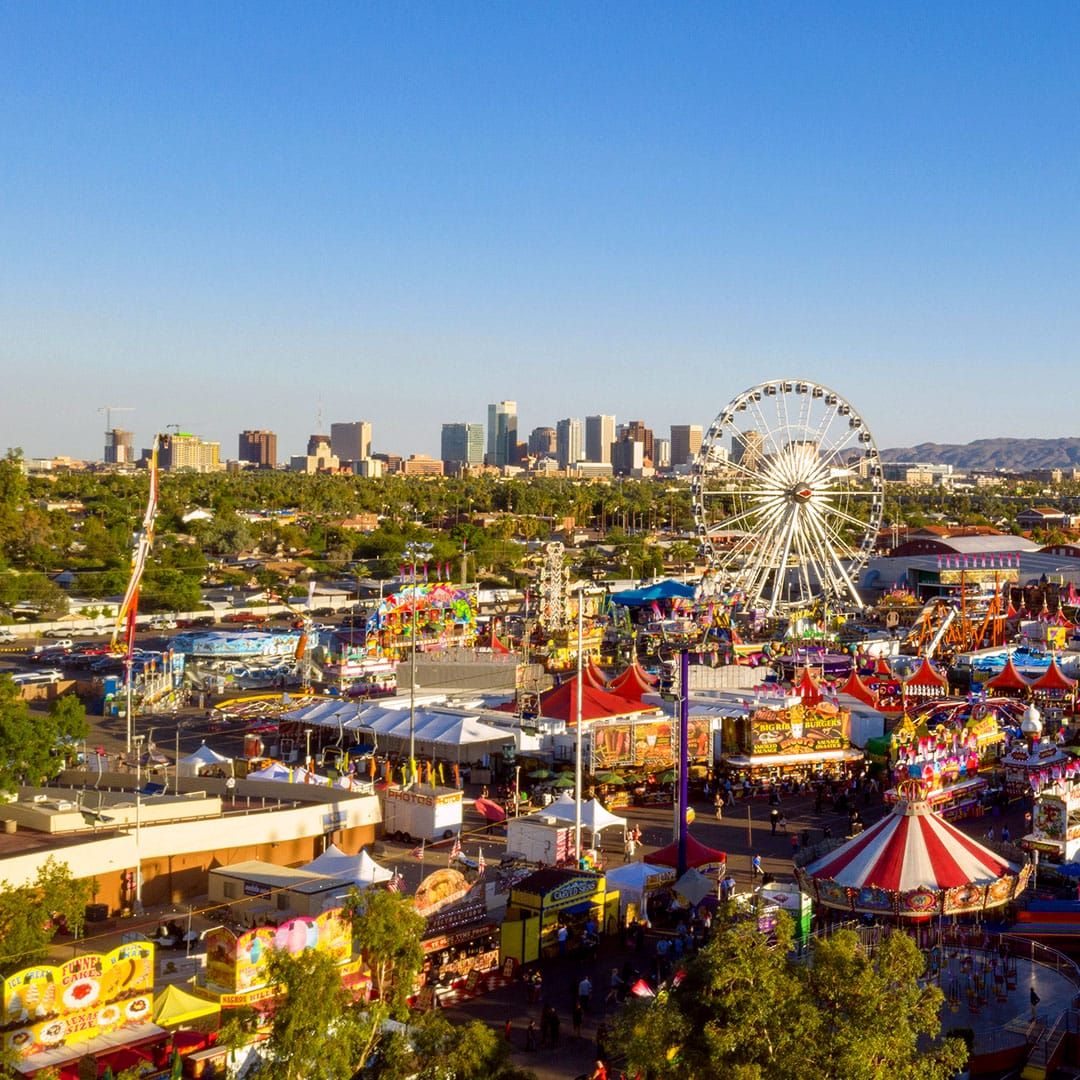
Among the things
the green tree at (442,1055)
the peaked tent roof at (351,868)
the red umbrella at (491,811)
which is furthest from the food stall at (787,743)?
the green tree at (442,1055)

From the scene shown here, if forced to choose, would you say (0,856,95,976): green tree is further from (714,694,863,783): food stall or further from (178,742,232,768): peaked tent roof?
(714,694,863,783): food stall

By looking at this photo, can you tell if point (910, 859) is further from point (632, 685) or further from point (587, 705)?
point (632, 685)

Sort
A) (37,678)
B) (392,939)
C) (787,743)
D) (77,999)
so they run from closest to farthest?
(392,939)
(77,999)
(787,743)
(37,678)

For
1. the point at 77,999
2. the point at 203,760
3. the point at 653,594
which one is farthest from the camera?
the point at 653,594

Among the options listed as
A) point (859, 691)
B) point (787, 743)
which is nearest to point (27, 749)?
point (787, 743)

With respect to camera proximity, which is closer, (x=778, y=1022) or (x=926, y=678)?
(x=778, y=1022)

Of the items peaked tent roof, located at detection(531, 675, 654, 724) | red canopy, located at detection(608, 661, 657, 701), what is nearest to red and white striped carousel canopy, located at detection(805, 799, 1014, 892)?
peaked tent roof, located at detection(531, 675, 654, 724)
